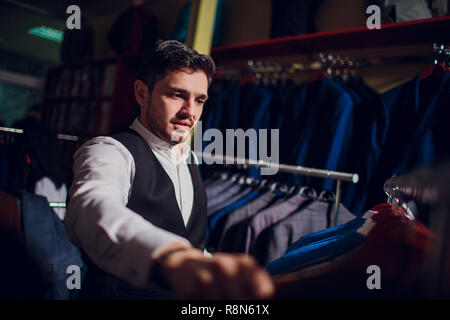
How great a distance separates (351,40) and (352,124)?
1.44ft

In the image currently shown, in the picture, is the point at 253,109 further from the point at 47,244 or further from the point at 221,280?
the point at 221,280

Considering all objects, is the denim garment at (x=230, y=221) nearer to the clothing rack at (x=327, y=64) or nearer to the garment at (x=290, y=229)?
the garment at (x=290, y=229)

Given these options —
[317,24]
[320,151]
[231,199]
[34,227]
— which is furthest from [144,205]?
[317,24]

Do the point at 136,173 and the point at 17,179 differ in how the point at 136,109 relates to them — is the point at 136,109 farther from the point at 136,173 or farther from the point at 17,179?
the point at 17,179

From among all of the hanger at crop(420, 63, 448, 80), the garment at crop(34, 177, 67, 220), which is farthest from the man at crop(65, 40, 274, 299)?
the garment at crop(34, 177, 67, 220)

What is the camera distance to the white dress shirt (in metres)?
0.48

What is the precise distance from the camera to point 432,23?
1419 millimetres

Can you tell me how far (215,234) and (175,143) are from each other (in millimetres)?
634

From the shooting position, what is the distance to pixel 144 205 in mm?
828

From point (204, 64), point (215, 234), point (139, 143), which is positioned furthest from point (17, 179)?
point (204, 64)

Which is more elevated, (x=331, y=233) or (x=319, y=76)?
(x=319, y=76)

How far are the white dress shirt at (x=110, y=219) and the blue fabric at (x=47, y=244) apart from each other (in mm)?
503

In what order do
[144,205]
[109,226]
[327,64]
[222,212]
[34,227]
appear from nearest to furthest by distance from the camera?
[109,226], [144,205], [34,227], [222,212], [327,64]

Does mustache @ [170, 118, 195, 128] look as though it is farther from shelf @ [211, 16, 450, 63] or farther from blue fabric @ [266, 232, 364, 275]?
shelf @ [211, 16, 450, 63]
